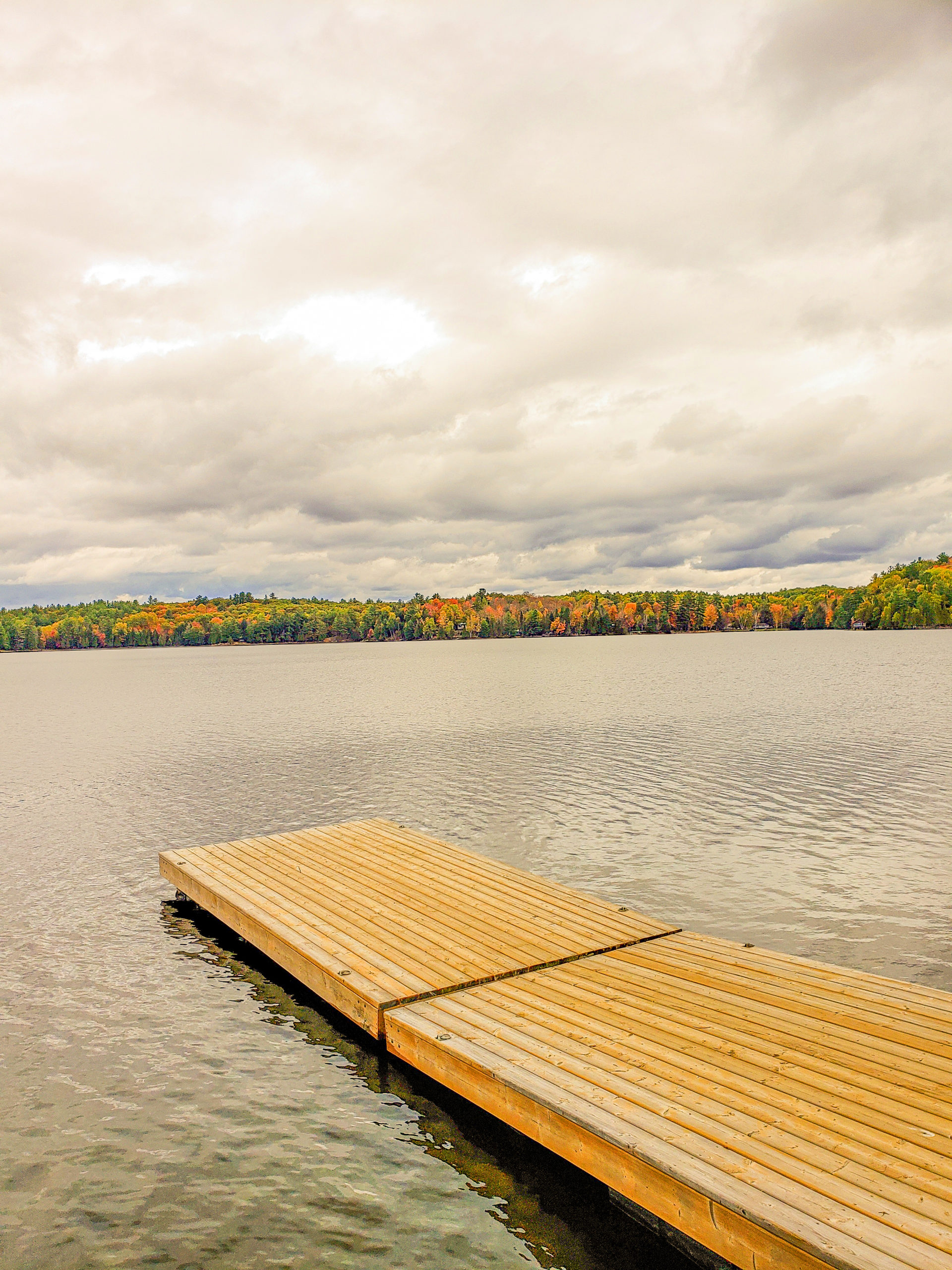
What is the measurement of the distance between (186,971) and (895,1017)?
33.5 feet

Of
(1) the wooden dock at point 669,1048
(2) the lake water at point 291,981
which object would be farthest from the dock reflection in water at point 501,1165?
(1) the wooden dock at point 669,1048

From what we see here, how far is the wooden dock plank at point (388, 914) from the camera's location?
32.0 feet

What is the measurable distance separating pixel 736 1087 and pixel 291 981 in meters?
7.76

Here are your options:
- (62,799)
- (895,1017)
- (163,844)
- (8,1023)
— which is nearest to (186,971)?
(8,1023)

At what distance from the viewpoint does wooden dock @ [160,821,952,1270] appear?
16.9 ft

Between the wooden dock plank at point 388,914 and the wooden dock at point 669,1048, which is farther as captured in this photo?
the wooden dock plank at point 388,914

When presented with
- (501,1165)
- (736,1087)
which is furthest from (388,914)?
(736,1087)

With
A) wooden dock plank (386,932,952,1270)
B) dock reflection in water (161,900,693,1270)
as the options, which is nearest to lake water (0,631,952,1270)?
dock reflection in water (161,900,693,1270)

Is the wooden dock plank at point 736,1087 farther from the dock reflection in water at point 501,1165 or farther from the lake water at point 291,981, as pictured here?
the lake water at point 291,981

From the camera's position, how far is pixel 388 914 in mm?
11836

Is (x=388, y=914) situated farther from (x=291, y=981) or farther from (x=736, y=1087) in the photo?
(x=736, y=1087)

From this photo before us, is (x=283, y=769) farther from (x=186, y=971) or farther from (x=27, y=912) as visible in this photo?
(x=186, y=971)

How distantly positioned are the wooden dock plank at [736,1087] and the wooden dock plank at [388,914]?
59 cm

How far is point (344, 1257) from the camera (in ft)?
20.9
